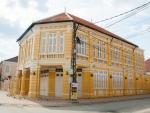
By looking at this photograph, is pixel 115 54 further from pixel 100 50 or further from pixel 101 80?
pixel 101 80

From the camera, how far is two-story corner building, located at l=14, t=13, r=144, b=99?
958 inches

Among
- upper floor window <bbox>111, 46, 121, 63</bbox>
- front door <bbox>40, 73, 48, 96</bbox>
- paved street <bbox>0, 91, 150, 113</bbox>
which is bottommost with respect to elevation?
paved street <bbox>0, 91, 150, 113</bbox>

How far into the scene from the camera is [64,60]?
942 inches

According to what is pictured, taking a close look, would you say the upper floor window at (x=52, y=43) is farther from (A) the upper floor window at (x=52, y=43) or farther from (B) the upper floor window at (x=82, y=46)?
(B) the upper floor window at (x=82, y=46)

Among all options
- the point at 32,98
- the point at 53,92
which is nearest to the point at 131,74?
the point at 53,92

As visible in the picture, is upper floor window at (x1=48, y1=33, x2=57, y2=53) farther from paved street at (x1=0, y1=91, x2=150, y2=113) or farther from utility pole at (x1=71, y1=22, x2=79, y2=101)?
paved street at (x1=0, y1=91, x2=150, y2=113)

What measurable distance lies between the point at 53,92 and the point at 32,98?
2780 mm

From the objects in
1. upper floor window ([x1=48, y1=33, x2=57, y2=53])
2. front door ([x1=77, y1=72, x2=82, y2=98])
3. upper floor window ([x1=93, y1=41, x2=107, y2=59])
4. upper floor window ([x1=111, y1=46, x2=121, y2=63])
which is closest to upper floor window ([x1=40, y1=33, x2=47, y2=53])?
upper floor window ([x1=48, y1=33, x2=57, y2=53])

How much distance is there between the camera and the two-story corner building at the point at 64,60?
2433 cm

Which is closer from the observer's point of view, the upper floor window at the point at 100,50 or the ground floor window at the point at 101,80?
the ground floor window at the point at 101,80

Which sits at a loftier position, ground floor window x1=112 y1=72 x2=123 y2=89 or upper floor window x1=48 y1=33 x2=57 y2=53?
upper floor window x1=48 y1=33 x2=57 y2=53

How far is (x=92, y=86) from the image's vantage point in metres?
26.1

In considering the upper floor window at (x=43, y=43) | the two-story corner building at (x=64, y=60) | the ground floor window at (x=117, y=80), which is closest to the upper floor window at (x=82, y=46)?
the two-story corner building at (x=64, y=60)

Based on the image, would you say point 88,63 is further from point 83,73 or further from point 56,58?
point 56,58
